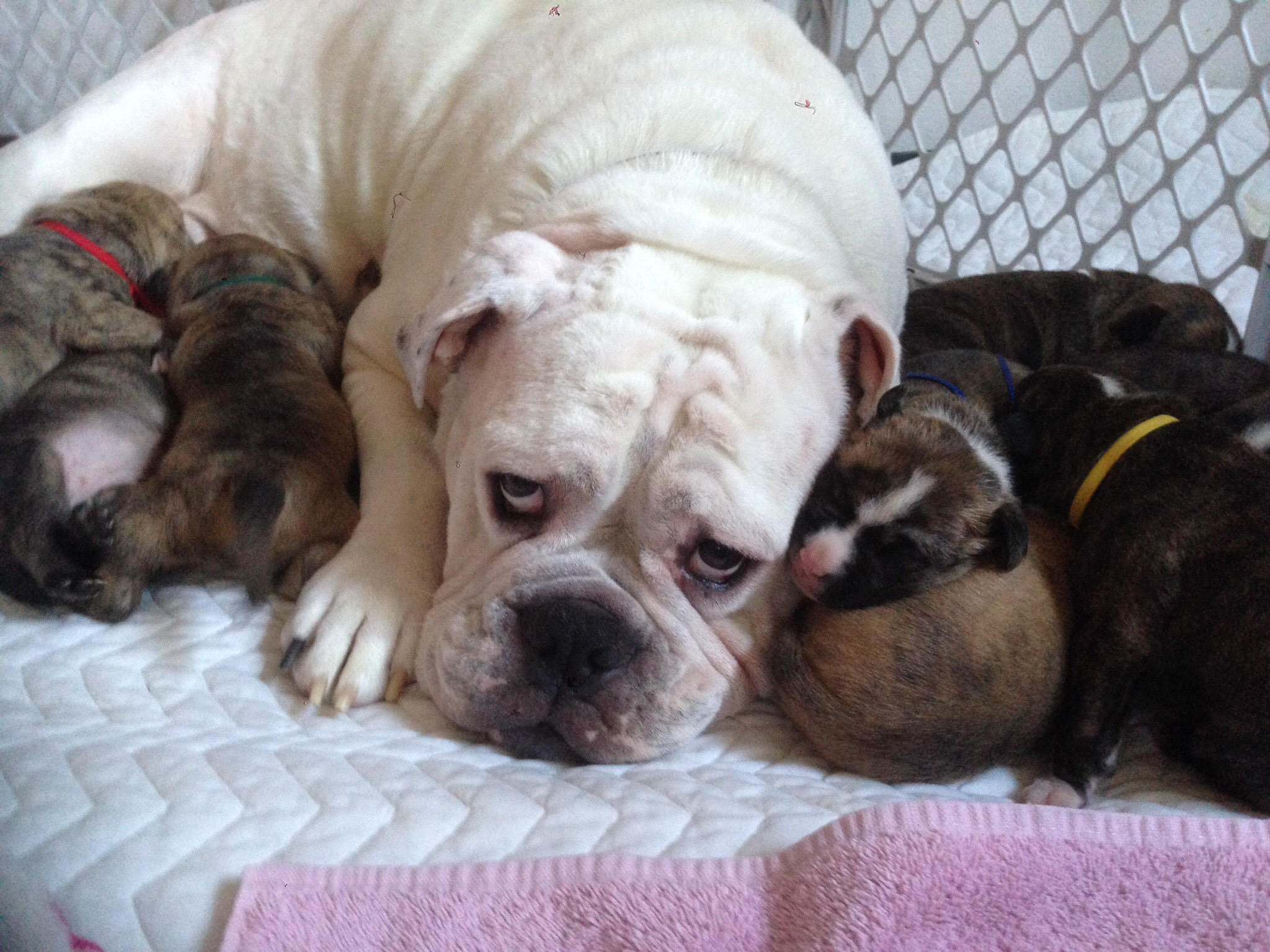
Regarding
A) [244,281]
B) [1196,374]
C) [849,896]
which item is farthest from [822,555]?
[244,281]

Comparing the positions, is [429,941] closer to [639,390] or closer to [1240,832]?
[639,390]

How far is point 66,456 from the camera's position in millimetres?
1771

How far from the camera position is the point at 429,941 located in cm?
107

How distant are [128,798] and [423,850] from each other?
1.10 feet

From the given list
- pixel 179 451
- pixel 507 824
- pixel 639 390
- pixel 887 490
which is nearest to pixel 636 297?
pixel 639 390

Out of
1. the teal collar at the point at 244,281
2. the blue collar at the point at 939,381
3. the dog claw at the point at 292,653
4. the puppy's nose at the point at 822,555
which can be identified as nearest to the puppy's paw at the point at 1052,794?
the puppy's nose at the point at 822,555

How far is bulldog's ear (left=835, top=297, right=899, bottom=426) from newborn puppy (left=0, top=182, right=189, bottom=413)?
55.7 inches

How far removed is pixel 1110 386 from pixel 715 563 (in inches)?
37.4

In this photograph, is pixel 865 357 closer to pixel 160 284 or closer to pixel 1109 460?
pixel 1109 460

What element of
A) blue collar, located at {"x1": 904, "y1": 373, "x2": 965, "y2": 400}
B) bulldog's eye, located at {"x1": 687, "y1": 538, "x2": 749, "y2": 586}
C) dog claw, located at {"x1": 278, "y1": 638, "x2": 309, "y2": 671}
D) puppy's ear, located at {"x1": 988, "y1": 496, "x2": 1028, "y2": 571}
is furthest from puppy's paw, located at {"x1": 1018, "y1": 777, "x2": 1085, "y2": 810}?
dog claw, located at {"x1": 278, "y1": 638, "x2": 309, "y2": 671}

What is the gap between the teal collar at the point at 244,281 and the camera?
222 cm

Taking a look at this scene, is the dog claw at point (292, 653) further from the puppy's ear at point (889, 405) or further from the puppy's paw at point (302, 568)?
the puppy's ear at point (889, 405)

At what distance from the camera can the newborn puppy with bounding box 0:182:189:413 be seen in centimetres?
202

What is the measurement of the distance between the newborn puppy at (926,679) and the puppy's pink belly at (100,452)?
46.1 inches
